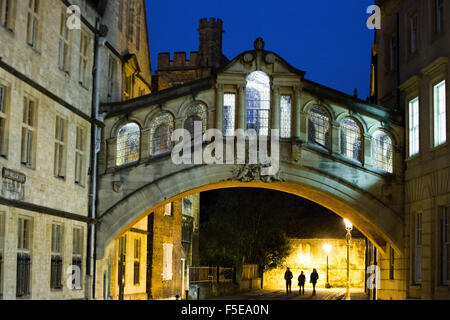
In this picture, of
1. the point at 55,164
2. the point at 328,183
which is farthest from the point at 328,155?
the point at 55,164

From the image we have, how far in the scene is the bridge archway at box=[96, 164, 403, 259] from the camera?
25.8 metres

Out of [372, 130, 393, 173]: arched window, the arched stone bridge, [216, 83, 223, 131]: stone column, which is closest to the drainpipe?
the arched stone bridge

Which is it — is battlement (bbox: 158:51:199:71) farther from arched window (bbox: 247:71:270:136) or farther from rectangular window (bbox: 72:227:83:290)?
rectangular window (bbox: 72:227:83:290)

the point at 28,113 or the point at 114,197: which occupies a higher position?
the point at 28,113

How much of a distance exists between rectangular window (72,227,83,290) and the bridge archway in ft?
3.88

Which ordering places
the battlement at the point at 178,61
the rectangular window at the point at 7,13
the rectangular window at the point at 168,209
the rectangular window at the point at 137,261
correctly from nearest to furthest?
the rectangular window at the point at 7,13 → the rectangular window at the point at 137,261 → the rectangular window at the point at 168,209 → the battlement at the point at 178,61

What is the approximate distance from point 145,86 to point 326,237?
104ft

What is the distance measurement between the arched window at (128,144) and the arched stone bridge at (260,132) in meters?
0.03

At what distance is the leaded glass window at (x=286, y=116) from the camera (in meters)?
26.5

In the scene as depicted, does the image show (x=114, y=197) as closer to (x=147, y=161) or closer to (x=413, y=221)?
(x=147, y=161)

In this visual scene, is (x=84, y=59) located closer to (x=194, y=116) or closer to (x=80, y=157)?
(x=80, y=157)

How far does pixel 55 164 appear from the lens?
22688mm

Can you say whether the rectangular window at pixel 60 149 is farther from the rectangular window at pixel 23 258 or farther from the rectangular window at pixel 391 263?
the rectangular window at pixel 391 263

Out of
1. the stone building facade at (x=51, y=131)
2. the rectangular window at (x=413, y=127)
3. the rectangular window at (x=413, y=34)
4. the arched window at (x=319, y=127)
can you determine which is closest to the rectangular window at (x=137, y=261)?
the stone building facade at (x=51, y=131)
